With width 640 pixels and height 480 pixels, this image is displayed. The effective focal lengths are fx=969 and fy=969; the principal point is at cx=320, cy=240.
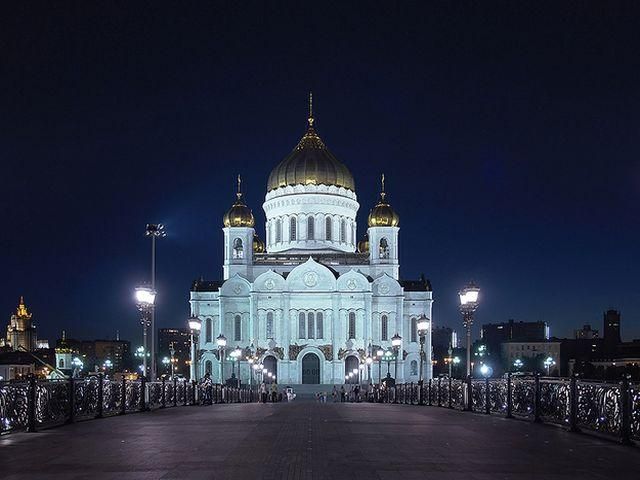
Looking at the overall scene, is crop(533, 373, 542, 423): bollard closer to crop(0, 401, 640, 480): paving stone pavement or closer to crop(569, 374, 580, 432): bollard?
crop(0, 401, 640, 480): paving stone pavement

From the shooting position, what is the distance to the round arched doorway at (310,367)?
325 ft

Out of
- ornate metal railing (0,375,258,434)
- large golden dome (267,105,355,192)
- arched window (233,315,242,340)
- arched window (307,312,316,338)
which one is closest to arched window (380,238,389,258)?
large golden dome (267,105,355,192)

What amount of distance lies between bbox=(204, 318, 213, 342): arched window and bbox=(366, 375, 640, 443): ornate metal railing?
68811mm

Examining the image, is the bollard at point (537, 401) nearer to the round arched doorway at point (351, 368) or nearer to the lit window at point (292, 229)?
the round arched doorway at point (351, 368)

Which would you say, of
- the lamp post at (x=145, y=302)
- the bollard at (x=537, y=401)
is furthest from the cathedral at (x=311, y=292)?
the bollard at (x=537, y=401)

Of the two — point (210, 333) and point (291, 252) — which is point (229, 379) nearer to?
point (210, 333)

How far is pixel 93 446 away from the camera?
54.0 feet

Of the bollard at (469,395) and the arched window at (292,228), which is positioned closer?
the bollard at (469,395)

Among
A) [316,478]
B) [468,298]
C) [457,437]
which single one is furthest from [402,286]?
[316,478]

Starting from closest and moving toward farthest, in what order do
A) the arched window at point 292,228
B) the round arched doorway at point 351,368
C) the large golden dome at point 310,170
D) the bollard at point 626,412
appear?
the bollard at point 626,412 < the round arched doorway at point 351,368 < the arched window at point 292,228 < the large golden dome at point 310,170

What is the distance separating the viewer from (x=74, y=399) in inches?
927

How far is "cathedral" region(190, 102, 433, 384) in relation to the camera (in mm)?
98688

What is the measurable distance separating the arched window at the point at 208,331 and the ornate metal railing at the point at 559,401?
226 ft

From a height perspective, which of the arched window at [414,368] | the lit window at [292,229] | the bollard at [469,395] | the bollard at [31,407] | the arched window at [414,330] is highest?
the lit window at [292,229]
